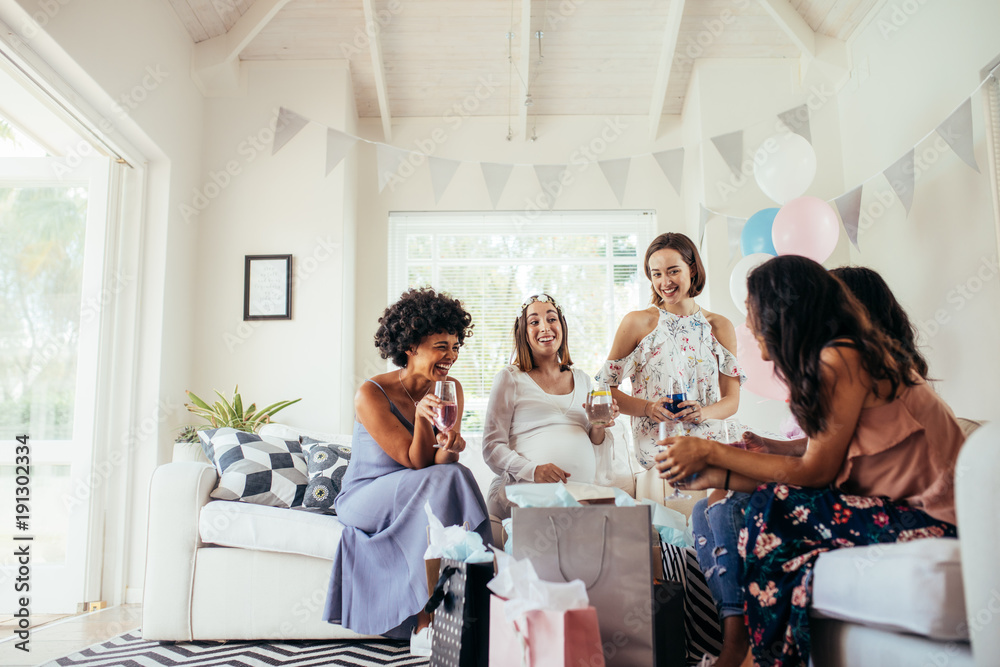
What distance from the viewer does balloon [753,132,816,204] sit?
327 cm

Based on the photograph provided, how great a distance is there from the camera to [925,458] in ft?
4.49

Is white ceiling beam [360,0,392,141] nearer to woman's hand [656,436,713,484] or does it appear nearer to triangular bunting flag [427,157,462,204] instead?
triangular bunting flag [427,157,462,204]

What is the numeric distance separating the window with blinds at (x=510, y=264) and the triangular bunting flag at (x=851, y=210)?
1.43 metres

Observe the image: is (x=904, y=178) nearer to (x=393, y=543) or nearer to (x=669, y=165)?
(x=669, y=165)

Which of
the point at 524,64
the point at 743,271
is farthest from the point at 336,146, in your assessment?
the point at 743,271

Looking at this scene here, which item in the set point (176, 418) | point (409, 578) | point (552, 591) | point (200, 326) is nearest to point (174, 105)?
point (200, 326)

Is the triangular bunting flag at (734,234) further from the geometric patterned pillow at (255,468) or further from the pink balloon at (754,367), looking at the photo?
the geometric patterned pillow at (255,468)

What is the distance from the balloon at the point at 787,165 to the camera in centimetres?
327

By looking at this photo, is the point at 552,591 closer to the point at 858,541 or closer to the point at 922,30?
the point at 858,541

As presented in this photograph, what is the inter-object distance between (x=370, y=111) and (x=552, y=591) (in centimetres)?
424

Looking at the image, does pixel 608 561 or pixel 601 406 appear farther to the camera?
pixel 601 406

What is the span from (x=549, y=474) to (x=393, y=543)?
21.2 inches

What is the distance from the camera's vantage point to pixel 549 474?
7.14 ft

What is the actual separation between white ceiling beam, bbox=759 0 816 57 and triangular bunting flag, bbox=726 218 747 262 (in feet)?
3.58
